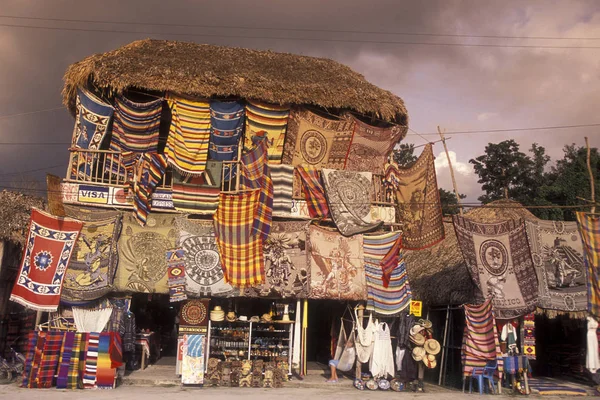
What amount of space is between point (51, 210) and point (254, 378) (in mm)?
5717

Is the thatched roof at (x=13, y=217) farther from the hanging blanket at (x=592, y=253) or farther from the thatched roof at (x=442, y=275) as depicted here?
the hanging blanket at (x=592, y=253)

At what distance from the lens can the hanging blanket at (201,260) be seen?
37.7ft

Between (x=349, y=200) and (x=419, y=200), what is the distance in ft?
5.54

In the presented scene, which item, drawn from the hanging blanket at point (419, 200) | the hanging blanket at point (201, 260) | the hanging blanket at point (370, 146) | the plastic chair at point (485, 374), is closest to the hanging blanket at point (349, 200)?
the hanging blanket at point (370, 146)

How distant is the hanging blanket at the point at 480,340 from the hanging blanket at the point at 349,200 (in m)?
3.00

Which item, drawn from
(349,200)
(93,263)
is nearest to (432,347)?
(349,200)

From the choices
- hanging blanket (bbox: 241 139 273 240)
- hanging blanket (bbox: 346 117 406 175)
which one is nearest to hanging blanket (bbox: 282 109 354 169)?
hanging blanket (bbox: 346 117 406 175)

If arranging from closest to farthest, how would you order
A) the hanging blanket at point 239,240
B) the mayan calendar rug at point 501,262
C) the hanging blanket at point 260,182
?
the mayan calendar rug at point 501,262
the hanging blanket at point 239,240
the hanging blanket at point 260,182

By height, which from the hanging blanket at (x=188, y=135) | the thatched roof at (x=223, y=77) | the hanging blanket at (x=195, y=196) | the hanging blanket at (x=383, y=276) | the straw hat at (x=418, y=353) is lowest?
the straw hat at (x=418, y=353)

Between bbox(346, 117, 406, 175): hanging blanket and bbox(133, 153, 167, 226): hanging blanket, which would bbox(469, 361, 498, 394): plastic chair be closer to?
bbox(346, 117, 406, 175): hanging blanket

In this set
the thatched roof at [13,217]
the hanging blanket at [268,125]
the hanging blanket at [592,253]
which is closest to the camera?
the hanging blanket at [592,253]

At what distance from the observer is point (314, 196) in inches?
495

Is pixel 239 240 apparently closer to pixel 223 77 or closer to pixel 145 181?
pixel 145 181

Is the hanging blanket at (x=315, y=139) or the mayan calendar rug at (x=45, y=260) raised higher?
the hanging blanket at (x=315, y=139)
